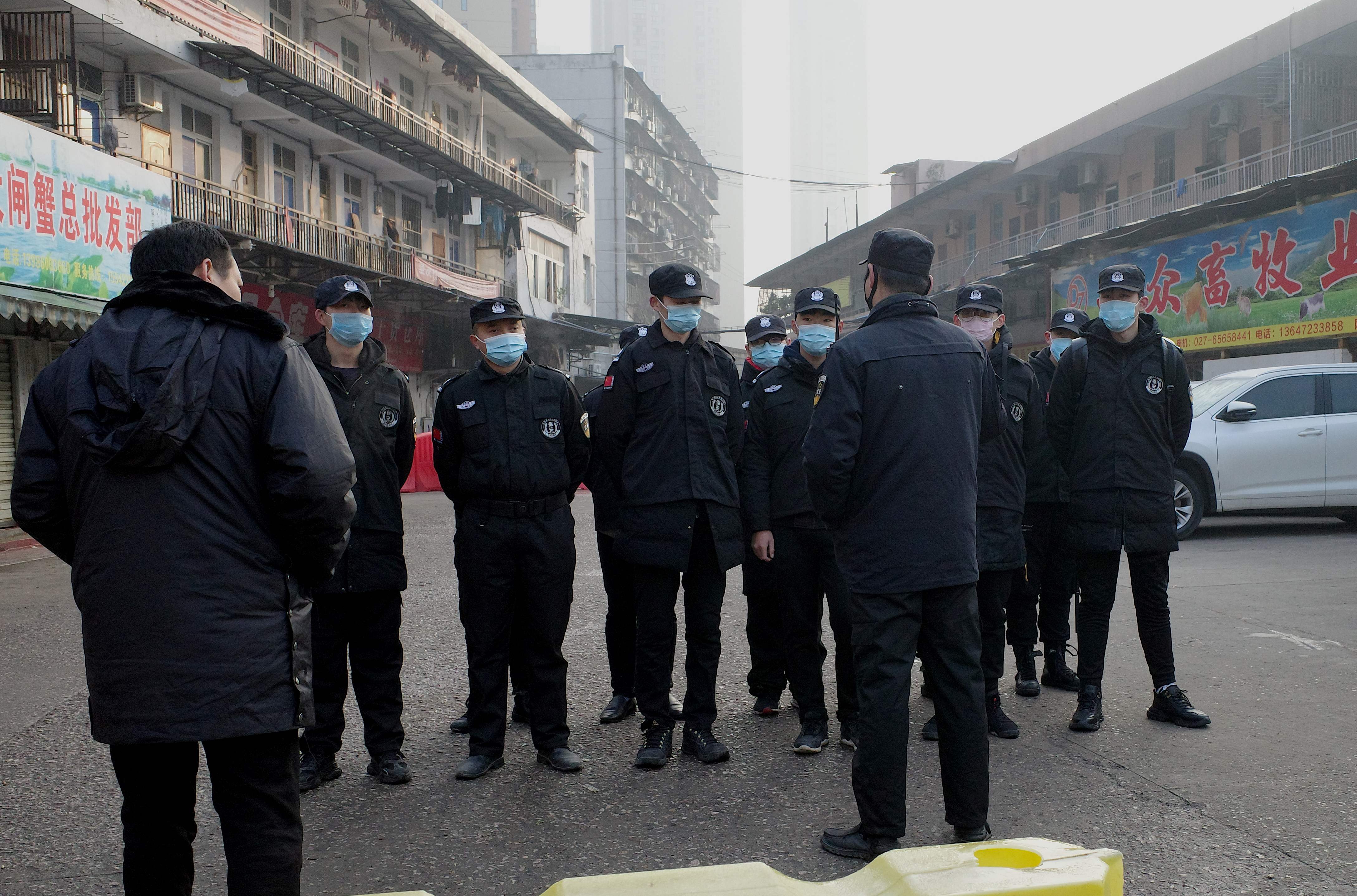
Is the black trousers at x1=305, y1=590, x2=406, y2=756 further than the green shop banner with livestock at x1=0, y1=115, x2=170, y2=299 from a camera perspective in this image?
No

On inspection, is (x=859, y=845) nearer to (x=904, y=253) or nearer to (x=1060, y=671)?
(x=904, y=253)

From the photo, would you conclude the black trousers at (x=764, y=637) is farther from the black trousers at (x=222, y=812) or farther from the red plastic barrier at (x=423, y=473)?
the red plastic barrier at (x=423, y=473)

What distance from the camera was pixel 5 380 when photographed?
45.7 ft

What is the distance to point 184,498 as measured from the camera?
2512 millimetres

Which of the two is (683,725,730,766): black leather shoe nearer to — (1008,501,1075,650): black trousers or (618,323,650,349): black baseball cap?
(1008,501,1075,650): black trousers

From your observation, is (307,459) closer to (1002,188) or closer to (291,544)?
(291,544)

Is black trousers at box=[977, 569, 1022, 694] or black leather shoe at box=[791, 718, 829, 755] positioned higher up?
black trousers at box=[977, 569, 1022, 694]

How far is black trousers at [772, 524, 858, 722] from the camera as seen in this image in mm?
4730

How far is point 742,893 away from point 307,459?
1.40 metres

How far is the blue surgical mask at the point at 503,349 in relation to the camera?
4664mm

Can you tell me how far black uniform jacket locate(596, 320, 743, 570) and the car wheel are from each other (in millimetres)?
7537

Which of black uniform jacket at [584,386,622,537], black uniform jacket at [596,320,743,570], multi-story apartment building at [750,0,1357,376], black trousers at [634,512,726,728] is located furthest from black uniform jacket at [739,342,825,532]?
multi-story apartment building at [750,0,1357,376]

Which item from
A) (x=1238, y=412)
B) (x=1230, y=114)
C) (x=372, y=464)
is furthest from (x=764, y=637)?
(x=1230, y=114)

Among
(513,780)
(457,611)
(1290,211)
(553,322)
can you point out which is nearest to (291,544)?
(513,780)
